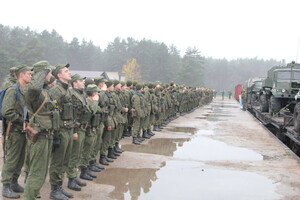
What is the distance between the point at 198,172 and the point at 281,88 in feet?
35.6

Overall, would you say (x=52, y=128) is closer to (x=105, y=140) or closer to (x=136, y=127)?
(x=105, y=140)

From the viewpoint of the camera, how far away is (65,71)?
5539 millimetres

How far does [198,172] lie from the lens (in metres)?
7.69

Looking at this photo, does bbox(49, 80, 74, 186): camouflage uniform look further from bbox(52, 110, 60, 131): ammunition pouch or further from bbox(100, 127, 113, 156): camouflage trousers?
bbox(100, 127, 113, 156): camouflage trousers

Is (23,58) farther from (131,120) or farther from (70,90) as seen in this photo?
(70,90)

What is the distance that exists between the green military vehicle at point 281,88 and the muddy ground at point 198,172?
459cm

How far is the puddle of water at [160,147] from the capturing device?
9789 millimetres

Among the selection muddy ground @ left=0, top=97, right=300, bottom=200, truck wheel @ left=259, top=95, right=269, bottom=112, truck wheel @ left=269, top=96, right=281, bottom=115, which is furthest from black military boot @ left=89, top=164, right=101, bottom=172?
truck wheel @ left=259, top=95, right=269, bottom=112

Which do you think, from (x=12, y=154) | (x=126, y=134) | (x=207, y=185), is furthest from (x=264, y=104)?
(x=12, y=154)

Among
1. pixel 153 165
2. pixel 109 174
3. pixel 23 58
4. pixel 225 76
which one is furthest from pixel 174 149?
pixel 225 76

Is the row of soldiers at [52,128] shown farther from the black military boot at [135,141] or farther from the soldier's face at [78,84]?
the black military boot at [135,141]

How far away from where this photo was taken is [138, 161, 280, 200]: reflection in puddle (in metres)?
6.07

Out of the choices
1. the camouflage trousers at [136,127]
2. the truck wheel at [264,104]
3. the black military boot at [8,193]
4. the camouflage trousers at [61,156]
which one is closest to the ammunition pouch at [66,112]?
the camouflage trousers at [61,156]

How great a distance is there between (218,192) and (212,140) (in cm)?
609
